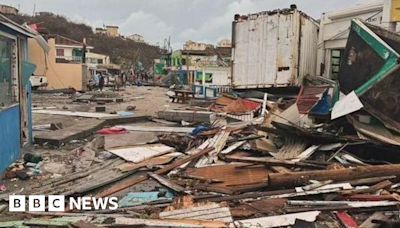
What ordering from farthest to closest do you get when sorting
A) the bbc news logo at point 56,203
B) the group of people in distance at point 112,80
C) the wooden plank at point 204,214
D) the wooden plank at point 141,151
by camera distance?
1. the group of people in distance at point 112,80
2. the wooden plank at point 141,151
3. the bbc news logo at point 56,203
4. the wooden plank at point 204,214

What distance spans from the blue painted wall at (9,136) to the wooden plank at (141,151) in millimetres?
1818

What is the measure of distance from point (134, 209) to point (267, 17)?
10.1 meters

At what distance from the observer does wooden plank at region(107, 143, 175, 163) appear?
25.6 ft

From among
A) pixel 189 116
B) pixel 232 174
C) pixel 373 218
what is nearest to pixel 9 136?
pixel 232 174

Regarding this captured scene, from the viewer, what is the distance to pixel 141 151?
831 cm

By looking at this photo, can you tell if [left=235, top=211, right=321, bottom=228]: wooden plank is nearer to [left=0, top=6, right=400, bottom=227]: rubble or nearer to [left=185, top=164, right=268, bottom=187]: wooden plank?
[left=0, top=6, right=400, bottom=227]: rubble

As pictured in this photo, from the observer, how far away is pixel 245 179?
616cm

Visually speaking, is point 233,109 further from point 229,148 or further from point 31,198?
point 31,198

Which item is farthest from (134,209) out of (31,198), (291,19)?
(291,19)

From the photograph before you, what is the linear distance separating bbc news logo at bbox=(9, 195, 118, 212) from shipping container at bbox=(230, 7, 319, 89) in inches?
357

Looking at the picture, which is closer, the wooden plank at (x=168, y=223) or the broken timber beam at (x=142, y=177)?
the wooden plank at (x=168, y=223)

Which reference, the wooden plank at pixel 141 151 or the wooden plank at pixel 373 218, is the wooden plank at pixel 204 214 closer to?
the wooden plank at pixel 373 218

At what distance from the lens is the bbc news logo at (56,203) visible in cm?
537

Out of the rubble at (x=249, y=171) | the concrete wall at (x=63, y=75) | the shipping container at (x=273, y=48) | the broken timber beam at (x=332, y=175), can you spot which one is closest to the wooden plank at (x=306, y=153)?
the rubble at (x=249, y=171)
